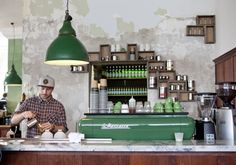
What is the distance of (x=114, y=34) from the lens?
23.2 ft

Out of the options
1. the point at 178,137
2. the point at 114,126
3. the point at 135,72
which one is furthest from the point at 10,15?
the point at 178,137

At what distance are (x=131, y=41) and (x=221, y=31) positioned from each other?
69.7 inches

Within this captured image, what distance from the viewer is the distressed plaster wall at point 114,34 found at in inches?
269

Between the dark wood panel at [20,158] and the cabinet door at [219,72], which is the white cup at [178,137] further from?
the cabinet door at [219,72]

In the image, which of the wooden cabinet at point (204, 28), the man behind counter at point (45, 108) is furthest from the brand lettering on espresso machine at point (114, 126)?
the wooden cabinet at point (204, 28)

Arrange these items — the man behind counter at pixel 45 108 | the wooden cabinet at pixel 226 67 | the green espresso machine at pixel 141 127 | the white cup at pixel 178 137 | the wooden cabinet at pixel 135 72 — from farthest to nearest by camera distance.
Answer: the wooden cabinet at pixel 135 72 → the wooden cabinet at pixel 226 67 → the man behind counter at pixel 45 108 → the green espresso machine at pixel 141 127 → the white cup at pixel 178 137

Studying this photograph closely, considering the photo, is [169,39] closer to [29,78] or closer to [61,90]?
[61,90]

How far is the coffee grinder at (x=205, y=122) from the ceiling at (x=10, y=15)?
19.4 ft

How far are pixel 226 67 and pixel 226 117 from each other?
295 cm

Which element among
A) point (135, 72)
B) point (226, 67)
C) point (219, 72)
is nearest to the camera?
point (226, 67)

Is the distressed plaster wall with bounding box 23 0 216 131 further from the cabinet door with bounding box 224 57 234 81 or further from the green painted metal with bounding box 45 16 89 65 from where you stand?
the green painted metal with bounding box 45 16 89 65

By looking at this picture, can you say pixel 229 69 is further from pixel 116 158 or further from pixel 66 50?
pixel 116 158

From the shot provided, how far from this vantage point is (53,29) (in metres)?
7.26

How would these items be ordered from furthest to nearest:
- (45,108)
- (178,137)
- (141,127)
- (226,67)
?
(226,67), (45,108), (141,127), (178,137)
